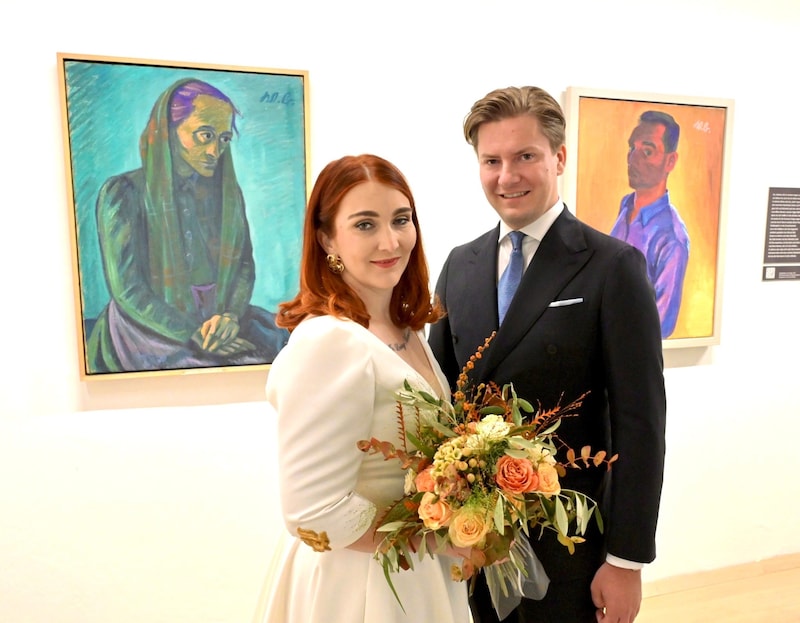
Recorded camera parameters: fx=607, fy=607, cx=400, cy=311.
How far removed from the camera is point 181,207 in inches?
85.2

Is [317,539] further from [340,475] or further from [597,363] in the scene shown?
[597,363]

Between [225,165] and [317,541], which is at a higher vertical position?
[225,165]

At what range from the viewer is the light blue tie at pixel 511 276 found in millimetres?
1668

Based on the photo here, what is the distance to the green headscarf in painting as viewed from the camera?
2117 mm

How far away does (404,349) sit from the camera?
1.49 m

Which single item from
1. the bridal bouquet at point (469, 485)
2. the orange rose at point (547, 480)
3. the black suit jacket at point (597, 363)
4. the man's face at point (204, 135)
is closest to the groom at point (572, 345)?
the black suit jacket at point (597, 363)

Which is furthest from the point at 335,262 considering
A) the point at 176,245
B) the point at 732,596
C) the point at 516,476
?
the point at 732,596

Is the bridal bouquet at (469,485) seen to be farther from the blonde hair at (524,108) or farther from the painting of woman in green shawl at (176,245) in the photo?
the painting of woman in green shawl at (176,245)

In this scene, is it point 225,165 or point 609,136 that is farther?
point 609,136

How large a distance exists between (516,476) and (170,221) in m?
1.61

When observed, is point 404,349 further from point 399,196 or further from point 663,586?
point 663,586

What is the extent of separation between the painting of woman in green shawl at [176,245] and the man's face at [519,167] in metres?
1.01

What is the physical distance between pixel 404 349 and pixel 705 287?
1947 mm

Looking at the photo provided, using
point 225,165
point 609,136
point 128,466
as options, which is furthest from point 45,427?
point 609,136
